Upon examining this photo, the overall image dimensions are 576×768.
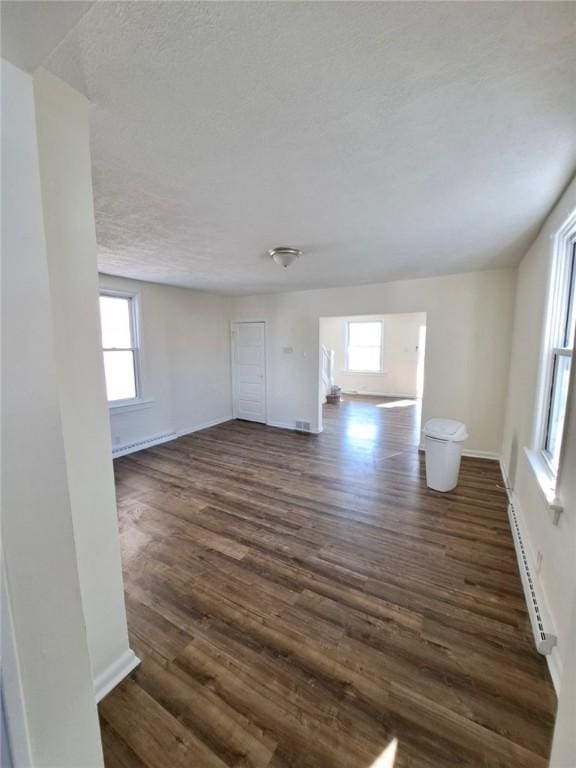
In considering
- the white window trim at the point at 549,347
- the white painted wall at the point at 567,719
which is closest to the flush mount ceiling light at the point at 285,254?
the white window trim at the point at 549,347

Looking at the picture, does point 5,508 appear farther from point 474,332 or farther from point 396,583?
point 474,332

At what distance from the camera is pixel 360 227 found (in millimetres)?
2402

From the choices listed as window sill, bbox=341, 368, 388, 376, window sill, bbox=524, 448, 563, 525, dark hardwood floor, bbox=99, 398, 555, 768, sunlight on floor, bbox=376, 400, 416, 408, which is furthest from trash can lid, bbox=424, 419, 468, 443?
window sill, bbox=341, 368, 388, 376

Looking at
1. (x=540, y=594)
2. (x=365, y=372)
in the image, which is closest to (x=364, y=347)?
(x=365, y=372)

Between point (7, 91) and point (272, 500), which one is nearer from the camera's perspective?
point (7, 91)

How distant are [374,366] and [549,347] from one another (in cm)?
656

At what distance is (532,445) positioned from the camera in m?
2.36

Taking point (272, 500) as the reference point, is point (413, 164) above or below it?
above

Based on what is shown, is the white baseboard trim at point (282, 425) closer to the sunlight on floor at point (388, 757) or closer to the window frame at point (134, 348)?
the window frame at point (134, 348)

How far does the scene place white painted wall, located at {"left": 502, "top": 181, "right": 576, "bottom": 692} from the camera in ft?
4.74

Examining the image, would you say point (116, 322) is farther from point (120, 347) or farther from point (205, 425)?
point (205, 425)

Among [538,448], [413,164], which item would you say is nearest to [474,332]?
[538,448]

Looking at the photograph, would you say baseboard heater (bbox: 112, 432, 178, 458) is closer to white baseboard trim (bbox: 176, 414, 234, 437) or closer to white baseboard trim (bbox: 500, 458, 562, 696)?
white baseboard trim (bbox: 176, 414, 234, 437)

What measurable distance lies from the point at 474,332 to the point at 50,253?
4.53 metres
